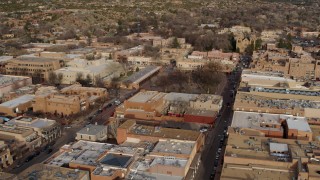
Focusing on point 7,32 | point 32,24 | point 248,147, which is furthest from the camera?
point 32,24

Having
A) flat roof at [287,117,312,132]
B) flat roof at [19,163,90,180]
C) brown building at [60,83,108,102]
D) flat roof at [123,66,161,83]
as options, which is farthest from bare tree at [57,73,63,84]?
flat roof at [287,117,312,132]

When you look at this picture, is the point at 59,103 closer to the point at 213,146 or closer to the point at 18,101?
the point at 18,101

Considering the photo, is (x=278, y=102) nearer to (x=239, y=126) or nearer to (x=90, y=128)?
(x=239, y=126)

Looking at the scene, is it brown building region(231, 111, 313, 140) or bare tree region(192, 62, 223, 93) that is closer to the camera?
brown building region(231, 111, 313, 140)

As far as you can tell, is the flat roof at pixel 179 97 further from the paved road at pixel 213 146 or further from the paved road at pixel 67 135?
the paved road at pixel 67 135

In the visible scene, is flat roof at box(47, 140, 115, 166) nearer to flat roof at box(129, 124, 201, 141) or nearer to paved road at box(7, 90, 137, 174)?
flat roof at box(129, 124, 201, 141)

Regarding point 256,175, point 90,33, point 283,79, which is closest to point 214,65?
point 283,79
